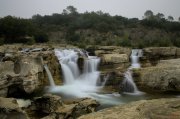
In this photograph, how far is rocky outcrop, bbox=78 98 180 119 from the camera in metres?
5.46

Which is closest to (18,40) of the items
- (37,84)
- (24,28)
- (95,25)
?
(24,28)

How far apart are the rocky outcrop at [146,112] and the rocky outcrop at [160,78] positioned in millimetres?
12470

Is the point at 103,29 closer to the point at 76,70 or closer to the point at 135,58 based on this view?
the point at 135,58

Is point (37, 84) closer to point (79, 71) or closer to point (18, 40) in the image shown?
point (79, 71)

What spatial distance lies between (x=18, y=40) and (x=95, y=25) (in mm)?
21379

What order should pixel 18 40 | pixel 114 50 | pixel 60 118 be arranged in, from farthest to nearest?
pixel 18 40, pixel 114 50, pixel 60 118

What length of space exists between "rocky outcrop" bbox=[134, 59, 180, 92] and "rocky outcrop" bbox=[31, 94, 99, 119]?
738 centimetres

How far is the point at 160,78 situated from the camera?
18.7 meters

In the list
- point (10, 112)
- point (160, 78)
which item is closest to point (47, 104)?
point (10, 112)

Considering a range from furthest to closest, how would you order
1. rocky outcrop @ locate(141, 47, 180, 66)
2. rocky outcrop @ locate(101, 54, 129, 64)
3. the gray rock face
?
1. rocky outcrop @ locate(141, 47, 180, 66)
2. rocky outcrop @ locate(101, 54, 129, 64)
3. the gray rock face

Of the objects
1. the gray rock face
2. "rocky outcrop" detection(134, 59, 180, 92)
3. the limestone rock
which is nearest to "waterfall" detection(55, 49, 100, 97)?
the gray rock face

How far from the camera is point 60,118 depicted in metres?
10.4

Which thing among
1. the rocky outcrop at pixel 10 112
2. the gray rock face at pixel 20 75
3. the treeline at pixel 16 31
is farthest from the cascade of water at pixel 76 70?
the rocky outcrop at pixel 10 112

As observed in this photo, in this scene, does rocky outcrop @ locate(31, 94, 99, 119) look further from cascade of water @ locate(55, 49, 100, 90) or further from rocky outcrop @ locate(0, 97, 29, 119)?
cascade of water @ locate(55, 49, 100, 90)
